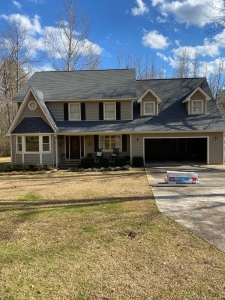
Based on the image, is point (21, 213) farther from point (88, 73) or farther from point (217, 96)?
point (217, 96)

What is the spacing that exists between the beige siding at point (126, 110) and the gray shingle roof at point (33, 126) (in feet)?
18.0

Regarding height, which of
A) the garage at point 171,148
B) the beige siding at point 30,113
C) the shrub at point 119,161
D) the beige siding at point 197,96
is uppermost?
the beige siding at point 197,96

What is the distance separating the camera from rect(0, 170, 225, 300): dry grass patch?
261 cm

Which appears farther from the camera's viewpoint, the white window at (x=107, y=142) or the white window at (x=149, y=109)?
the white window at (x=149, y=109)

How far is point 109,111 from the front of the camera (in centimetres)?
1648

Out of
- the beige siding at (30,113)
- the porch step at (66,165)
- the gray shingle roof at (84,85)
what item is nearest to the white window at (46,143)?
the beige siding at (30,113)

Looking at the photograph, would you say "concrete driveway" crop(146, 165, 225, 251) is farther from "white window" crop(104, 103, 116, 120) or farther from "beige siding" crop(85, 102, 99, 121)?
"beige siding" crop(85, 102, 99, 121)

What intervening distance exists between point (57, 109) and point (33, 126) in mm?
2497

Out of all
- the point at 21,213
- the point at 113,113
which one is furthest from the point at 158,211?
the point at 113,113

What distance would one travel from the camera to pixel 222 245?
12.0 feet

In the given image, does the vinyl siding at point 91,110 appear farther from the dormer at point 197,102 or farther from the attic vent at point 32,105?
the dormer at point 197,102

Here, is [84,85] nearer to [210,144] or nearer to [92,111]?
[92,111]

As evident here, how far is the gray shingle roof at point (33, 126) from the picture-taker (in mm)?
14805

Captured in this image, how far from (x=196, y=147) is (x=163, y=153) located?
309cm
